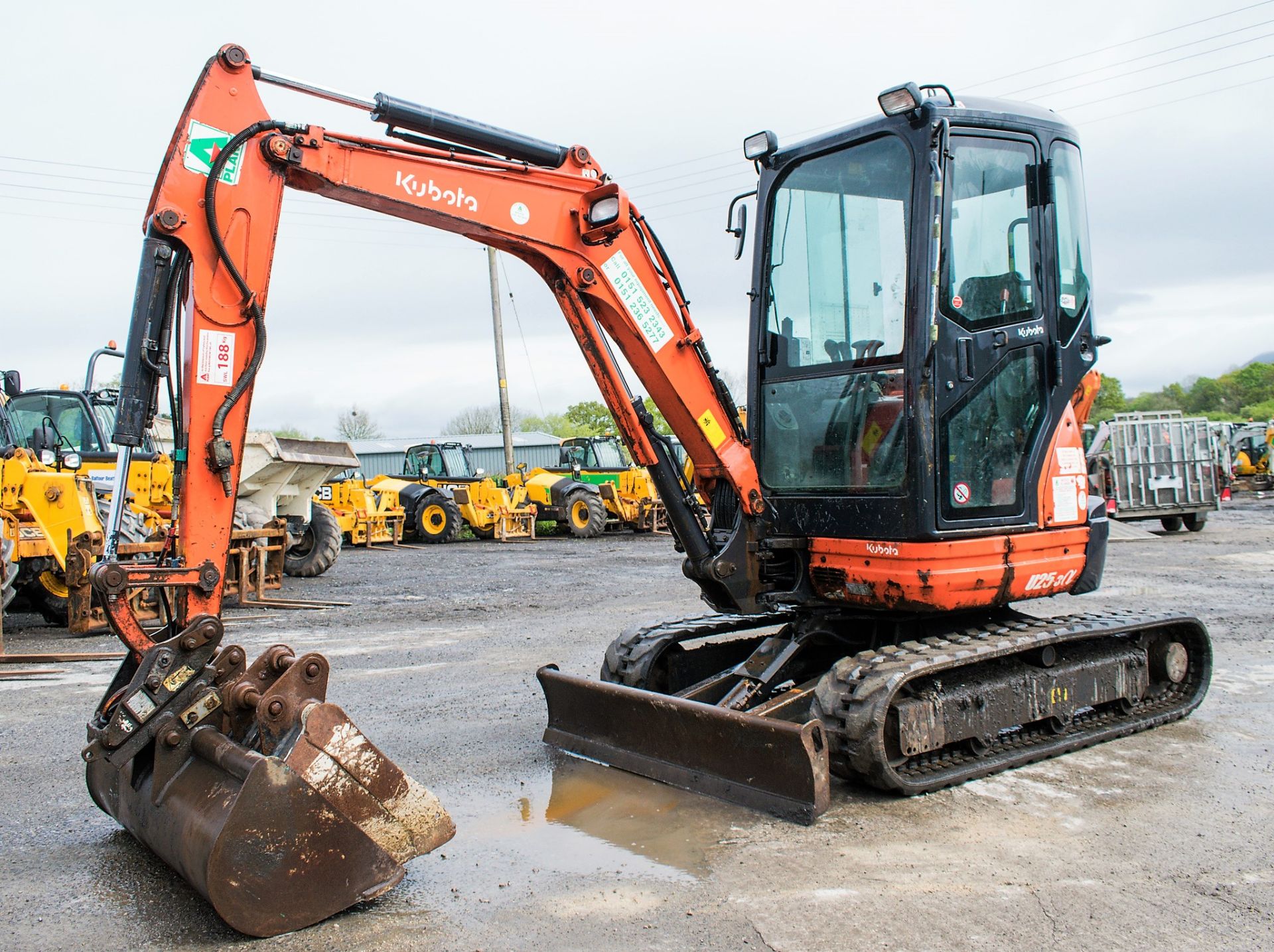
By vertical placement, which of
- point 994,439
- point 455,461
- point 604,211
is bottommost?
point 994,439

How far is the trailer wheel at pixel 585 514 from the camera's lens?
23312mm

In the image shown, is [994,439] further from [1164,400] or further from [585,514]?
[1164,400]

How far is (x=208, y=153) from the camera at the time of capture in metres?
4.06

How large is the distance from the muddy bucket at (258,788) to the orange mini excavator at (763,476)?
0.4 inches

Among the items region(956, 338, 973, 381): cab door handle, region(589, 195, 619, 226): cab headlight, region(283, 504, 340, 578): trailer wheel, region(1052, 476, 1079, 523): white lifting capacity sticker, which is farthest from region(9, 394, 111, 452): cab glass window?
region(1052, 476, 1079, 523): white lifting capacity sticker

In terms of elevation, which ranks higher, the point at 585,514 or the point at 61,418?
the point at 61,418

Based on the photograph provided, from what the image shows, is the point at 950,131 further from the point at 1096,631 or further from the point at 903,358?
the point at 1096,631

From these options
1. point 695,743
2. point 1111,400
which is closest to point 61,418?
point 695,743

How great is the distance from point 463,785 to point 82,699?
11.4 ft

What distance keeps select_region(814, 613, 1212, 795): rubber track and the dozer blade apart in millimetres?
264

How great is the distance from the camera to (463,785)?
502 cm

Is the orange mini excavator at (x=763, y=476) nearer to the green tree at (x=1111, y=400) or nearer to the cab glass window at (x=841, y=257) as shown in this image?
the cab glass window at (x=841, y=257)

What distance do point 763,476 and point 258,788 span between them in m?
3.16

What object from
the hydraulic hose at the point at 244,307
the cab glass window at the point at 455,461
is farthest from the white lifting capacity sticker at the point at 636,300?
the cab glass window at the point at 455,461
